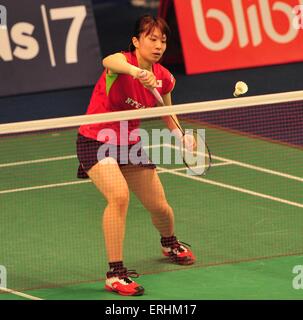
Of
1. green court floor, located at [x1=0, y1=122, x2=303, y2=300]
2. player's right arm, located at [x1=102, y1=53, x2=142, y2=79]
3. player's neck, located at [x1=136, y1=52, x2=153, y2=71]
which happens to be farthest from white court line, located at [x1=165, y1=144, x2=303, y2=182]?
player's right arm, located at [x1=102, y1=53, x2=142, y2=79]

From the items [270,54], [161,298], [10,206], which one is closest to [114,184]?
[161,298]

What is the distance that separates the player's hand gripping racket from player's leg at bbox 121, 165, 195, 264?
1.06ft

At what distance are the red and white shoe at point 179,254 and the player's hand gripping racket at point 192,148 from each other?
69 centimetres

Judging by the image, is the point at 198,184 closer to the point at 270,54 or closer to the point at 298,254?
the point at 298,254

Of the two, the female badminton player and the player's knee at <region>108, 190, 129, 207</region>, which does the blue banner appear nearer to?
the female badminton player

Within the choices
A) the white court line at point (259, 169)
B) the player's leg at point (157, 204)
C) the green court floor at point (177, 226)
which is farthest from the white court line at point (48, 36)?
the player's leg at point (157, 204)

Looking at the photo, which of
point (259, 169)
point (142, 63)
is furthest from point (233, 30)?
point (142, 63)

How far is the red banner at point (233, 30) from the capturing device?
1845 centimetres

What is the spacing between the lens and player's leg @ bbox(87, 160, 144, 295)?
1033 cm

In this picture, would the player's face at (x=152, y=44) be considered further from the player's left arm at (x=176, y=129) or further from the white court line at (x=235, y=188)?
the white court line at (x=235, y=188)

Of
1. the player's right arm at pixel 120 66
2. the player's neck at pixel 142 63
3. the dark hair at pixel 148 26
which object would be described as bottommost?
the player's right arm at pixel 120 66

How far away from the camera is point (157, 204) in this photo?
10898 mm

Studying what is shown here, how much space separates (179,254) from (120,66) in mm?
1947
